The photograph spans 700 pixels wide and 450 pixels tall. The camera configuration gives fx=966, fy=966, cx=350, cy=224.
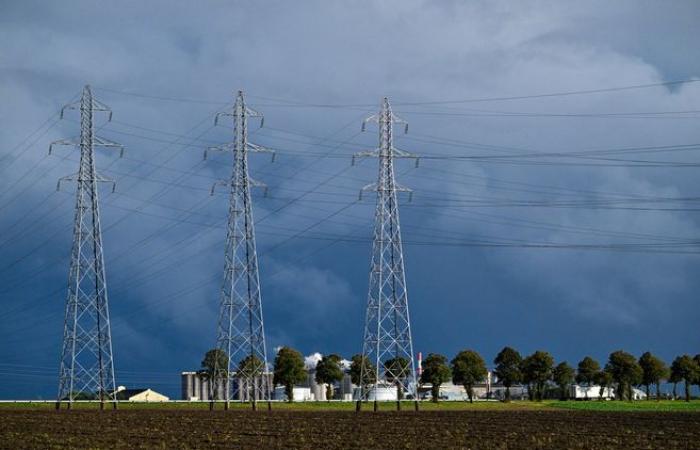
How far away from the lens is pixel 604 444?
161 feet

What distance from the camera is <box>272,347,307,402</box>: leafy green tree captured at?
562 ft

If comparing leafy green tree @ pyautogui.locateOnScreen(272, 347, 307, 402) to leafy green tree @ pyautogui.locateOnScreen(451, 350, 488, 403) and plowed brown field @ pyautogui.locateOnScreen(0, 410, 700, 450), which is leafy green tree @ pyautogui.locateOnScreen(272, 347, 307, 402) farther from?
plowed brown field @ pyautogui.locateOnScreen(0, 410, 700, 450)

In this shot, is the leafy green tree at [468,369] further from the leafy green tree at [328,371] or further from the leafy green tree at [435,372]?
the leafy green tree at [328,371]

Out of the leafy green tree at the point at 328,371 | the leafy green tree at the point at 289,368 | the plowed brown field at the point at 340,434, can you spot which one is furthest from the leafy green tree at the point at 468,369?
the plowed brown field at the point at 340,434

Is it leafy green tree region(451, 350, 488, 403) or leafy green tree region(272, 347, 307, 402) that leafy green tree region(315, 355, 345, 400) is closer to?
leafy green tree region(272, 347, 307, 402)

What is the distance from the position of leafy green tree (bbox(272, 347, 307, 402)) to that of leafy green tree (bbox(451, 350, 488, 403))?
31.1m

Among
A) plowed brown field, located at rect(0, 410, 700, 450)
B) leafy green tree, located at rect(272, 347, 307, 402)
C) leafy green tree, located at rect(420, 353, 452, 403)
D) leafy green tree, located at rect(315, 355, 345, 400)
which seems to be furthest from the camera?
leafy green tree, located at rect(315, 355, 345, 400)

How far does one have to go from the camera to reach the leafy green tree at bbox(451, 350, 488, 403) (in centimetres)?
18488

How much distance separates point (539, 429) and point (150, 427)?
26031mm

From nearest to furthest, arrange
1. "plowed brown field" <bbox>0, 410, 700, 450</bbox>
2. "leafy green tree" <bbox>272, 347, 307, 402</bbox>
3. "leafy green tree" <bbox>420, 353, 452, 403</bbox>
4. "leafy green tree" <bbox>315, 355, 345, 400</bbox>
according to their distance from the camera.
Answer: "plowed brown field" <bbox>0, 410, 700, 450</bbox> < "leafy green tree" <bbox>272, 347, 307, 402</bbox> < "leafy green tree" <bbox>420, 353, 452, 403</bbox> < "leafy green tree" <bbox>315, 355, 345, 400</bbox>

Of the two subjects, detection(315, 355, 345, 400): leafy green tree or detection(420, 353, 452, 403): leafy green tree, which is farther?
detection(315, 355, 345, 400): leafy green tree

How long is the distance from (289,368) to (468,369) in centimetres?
3602

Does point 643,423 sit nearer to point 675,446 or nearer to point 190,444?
point 675,446

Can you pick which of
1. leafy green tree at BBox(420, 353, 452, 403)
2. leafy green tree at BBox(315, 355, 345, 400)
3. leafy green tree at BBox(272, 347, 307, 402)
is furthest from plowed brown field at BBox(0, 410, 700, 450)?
leafy green tree at BBox(315, 355, 345, 400)
